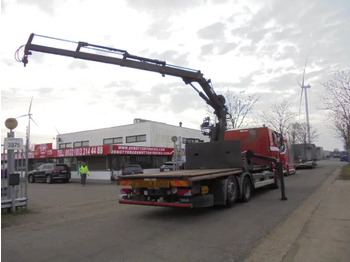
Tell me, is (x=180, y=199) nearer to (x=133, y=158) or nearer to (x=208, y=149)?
(x=208, y=149)

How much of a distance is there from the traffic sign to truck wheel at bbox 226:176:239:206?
6.62m

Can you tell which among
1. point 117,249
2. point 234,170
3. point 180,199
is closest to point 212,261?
point 117,249

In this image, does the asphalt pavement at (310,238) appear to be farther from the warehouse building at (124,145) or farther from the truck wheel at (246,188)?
the warehouse building at (124,145)

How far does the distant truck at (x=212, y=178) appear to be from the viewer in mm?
8273

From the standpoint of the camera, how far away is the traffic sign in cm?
996

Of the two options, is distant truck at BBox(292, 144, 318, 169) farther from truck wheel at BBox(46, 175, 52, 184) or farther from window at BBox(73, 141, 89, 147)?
window at BBox(73, 141, 89, 147)

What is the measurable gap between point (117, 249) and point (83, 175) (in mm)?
17581

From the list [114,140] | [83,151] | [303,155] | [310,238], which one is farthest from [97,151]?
[310,238]

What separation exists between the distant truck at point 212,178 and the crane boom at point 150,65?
5.48 feet

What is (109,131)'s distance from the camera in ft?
135

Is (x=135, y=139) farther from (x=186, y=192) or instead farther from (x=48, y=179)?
(x=186, y=192)

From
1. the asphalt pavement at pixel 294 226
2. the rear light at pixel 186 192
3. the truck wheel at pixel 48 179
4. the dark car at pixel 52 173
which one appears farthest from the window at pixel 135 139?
the rear light at pixel 186 192

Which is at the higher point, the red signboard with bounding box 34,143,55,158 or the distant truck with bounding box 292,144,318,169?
the red signboard with bounding box 34,143,55,158

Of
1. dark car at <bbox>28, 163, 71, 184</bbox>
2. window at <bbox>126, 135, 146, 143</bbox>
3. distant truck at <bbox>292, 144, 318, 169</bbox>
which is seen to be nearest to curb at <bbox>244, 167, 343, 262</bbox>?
dark car at <bbox>28, 163, 71, 184</bbox>
